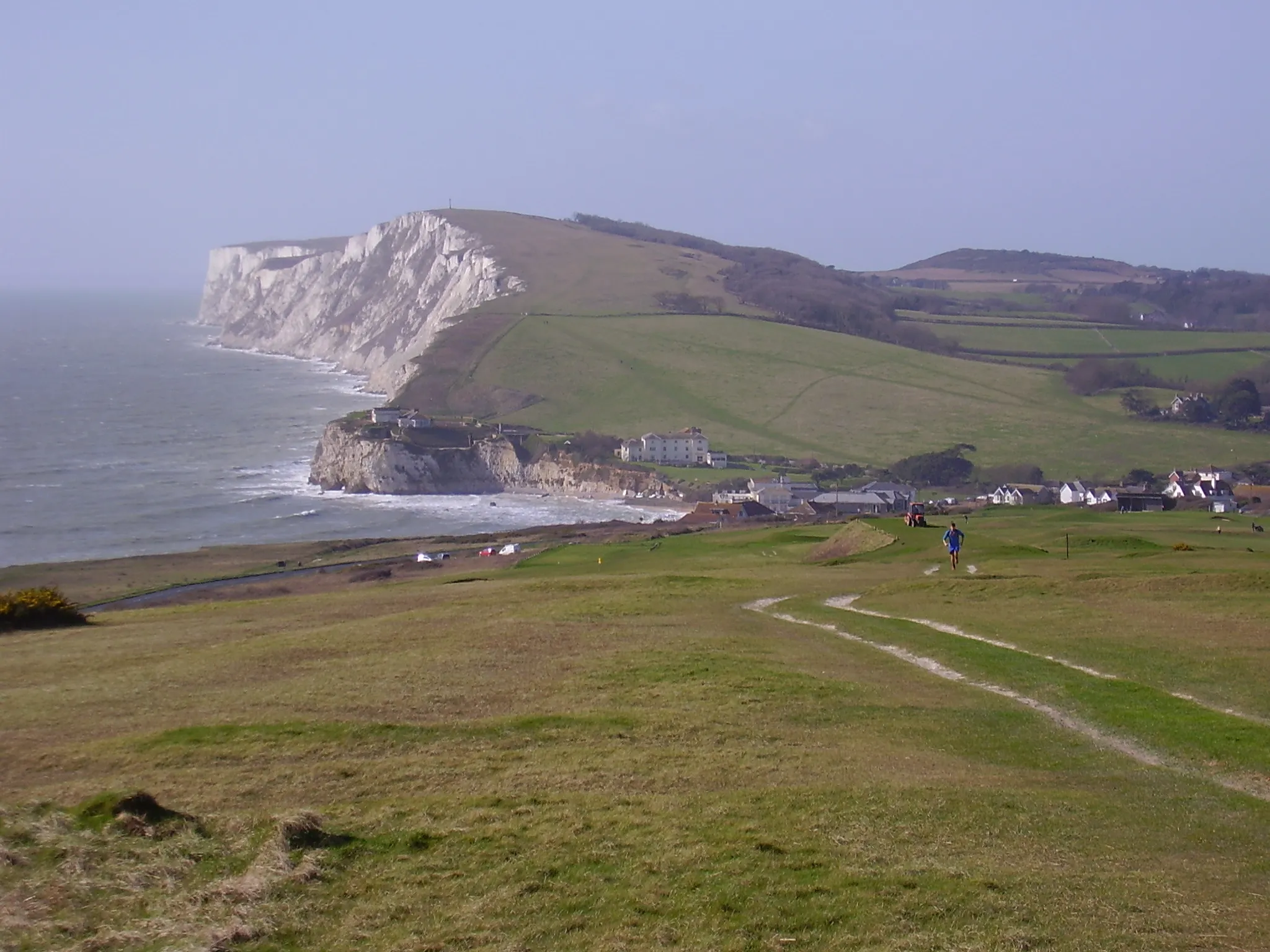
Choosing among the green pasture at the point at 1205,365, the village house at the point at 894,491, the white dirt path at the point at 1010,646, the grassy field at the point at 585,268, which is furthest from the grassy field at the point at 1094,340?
the white dirt path at the point at 1010,646

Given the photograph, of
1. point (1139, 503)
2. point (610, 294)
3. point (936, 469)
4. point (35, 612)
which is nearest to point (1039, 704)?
point (35, 612)

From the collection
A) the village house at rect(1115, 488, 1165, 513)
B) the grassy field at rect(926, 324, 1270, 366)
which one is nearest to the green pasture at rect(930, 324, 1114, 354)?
the grassy field at rect(926, 324, 1270, 366)

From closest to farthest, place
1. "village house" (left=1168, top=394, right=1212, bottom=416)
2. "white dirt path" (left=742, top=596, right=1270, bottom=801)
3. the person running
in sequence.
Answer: "white dirt path" (left=742, top=596, right=1270, bottom=801) < the person running < "village house" (left=1168, top=394, right=1212, bottom=416)

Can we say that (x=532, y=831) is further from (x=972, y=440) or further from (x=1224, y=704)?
(x=972, y=440)

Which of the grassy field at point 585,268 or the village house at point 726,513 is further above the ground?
the grassy field at point 585,268

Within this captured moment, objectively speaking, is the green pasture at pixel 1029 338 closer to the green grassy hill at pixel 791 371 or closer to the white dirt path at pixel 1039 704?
the green grassy hill at pixel 791 371

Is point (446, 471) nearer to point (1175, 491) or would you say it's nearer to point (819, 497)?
point (819, 497)

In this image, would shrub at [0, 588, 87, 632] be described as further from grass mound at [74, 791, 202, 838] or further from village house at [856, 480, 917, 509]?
village house at [856, 480, 917, 509]
